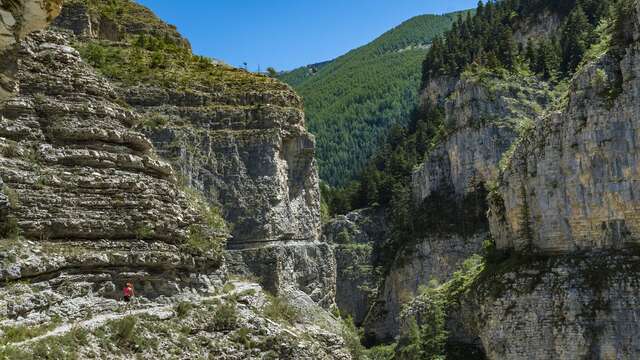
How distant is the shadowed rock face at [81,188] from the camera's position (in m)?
15.0

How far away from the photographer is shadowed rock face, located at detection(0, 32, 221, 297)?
1497 centimetres

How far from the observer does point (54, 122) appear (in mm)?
16406

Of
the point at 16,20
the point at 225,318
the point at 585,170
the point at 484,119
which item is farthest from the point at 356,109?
the point at 16,20

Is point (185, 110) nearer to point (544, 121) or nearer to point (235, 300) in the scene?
point (235, 300)

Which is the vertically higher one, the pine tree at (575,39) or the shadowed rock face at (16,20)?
the pine tree at (575,39)

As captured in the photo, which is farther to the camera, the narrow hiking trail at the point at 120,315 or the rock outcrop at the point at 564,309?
the rock outcrop at the point at 564,309

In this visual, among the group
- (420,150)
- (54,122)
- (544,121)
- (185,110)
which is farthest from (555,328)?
(420,150)

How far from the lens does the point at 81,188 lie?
16.0m

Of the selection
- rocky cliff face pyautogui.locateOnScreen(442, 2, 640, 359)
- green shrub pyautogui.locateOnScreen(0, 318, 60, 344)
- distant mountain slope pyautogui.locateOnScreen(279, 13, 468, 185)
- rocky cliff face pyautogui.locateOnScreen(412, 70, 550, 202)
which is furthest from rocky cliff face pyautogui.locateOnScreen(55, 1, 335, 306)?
distant mountain slope pyautogui.locateOnScreen(279, 13, 468, 185)

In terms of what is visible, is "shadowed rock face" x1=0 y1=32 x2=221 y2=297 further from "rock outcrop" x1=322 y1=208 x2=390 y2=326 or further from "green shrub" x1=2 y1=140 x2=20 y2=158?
"rock outcrop" x1=322 y1=208 x2=390 y2=326

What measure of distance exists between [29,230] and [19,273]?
1263 mm

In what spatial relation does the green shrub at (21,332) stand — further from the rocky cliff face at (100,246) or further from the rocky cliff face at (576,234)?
the rocky cliff face at (576,234)

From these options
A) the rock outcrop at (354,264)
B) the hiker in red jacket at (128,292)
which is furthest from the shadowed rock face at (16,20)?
the rock outcrop at (354,264)

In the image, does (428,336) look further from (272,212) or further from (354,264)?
(354,264)
